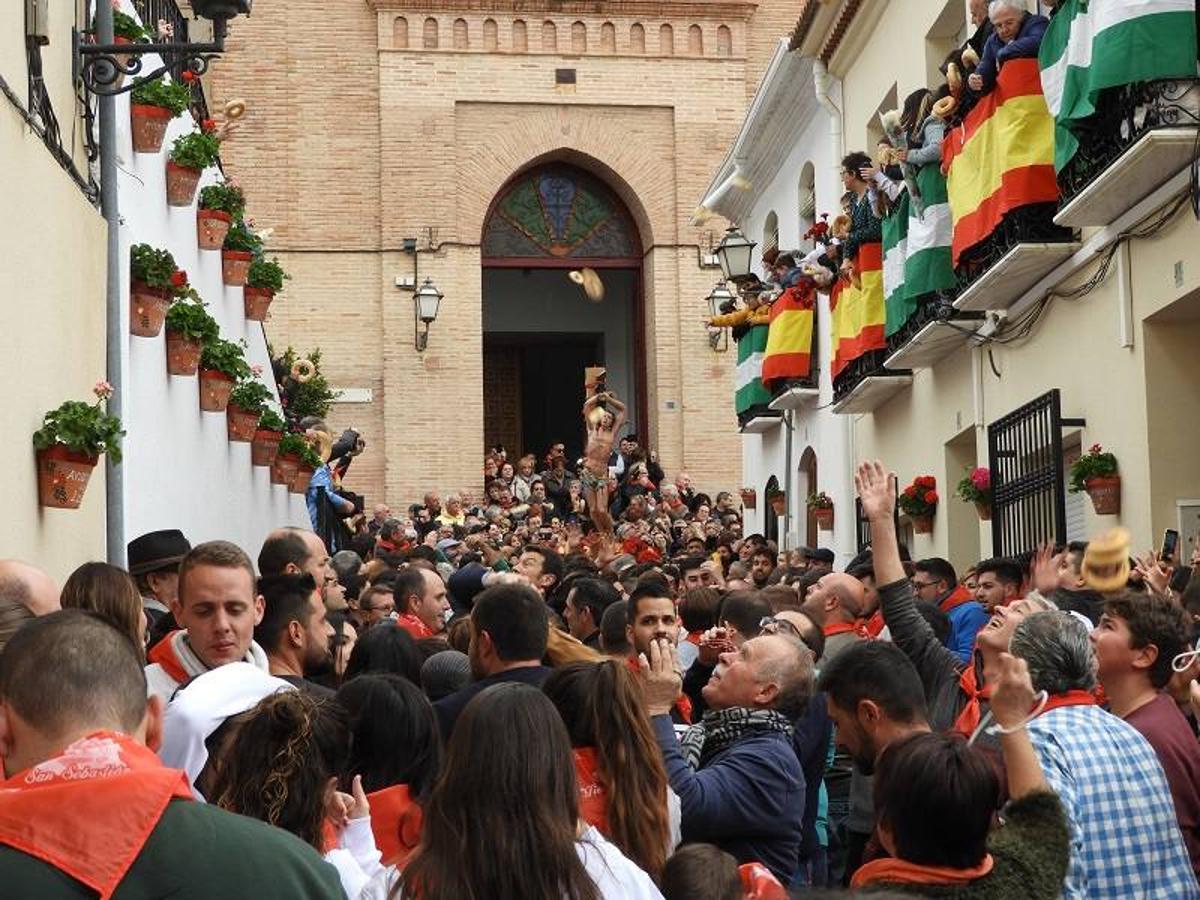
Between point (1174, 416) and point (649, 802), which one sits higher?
point (1174, 416)

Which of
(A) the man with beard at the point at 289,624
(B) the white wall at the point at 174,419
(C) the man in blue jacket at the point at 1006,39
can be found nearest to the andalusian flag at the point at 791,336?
(B) the white wall at the point at 174,419

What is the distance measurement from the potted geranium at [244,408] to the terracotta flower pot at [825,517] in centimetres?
984

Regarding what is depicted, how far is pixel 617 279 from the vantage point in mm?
38969

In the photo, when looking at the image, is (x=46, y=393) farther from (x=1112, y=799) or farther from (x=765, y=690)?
(x=1112, y=799)

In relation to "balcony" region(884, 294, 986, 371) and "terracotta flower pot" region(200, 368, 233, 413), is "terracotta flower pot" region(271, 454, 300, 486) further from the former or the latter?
"balcony" region(884, 294, 986, 371)

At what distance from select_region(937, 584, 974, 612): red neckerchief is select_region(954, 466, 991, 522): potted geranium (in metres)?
6.33

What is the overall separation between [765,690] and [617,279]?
108 feet

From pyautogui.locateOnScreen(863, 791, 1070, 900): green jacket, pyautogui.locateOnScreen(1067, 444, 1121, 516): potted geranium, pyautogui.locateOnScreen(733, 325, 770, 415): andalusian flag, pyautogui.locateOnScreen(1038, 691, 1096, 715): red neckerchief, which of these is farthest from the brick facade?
pyautogui.locateOnScreen(863, 791, 1070, 900): green jacket

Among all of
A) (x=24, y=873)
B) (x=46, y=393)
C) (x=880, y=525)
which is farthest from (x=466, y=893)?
(x=46, y=393)

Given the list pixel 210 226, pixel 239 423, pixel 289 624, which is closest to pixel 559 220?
pixel 239 423

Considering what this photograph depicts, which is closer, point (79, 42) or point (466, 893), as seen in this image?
point (466, 893)

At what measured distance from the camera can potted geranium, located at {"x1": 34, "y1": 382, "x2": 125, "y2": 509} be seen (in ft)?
31.1

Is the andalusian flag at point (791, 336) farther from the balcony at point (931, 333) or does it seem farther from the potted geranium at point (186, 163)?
the potted geranium at point (186, 163)

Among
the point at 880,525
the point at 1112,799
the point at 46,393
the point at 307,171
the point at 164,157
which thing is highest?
the point at 307,171
